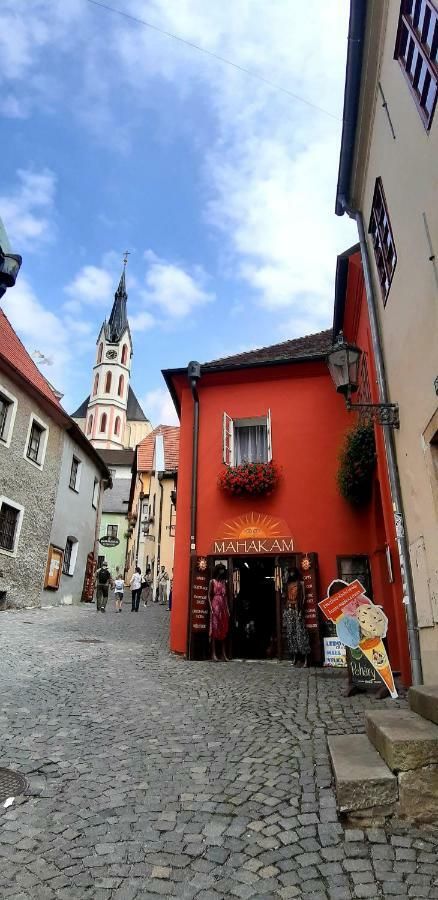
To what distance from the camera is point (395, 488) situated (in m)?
7.05

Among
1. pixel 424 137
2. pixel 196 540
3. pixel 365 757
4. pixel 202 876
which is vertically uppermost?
pixel 424 137

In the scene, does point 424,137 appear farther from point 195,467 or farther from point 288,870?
point 195,467

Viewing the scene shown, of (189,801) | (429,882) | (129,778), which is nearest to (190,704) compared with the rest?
(129,778)

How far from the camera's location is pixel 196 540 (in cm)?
1134

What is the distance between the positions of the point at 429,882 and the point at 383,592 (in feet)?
24.6

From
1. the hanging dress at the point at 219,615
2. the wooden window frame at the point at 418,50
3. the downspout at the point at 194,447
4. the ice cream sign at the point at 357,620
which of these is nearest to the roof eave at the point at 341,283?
the downspout at the point at 194,447

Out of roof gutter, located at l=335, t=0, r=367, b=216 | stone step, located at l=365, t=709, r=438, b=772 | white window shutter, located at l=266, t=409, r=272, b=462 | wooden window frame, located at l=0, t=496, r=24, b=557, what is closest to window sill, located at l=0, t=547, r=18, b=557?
wooden window frame, located at l=0, t=496, r=24, b=557

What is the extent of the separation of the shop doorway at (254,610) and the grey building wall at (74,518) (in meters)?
8.30

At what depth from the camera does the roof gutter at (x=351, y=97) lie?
6.85 m

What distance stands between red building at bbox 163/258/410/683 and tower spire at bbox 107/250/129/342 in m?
73.6

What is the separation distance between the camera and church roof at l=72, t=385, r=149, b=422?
82500mm

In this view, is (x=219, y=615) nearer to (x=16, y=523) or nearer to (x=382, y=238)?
(x=382, y=238)

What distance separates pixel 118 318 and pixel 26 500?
7298 cm

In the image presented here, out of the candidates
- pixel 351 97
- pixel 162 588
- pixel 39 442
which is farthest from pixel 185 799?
pixel 162 588
